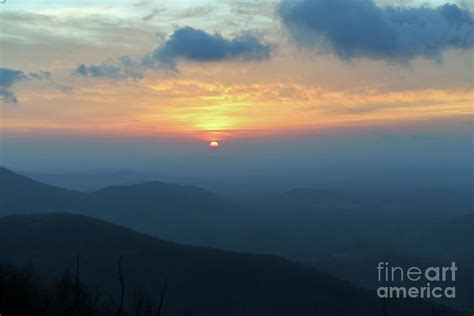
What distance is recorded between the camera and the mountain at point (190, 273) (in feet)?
214

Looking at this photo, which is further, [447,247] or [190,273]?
[447,247]

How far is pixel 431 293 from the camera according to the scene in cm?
9006

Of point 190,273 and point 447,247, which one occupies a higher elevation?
point 190,273

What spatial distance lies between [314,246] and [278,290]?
110275 mm

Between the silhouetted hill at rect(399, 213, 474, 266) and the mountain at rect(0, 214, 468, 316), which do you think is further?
the silhouetted hill at rect(399, 213, 474, 266)

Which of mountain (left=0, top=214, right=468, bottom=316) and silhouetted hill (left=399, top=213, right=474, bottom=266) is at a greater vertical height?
mountain (left=0, top=214, right=468, bottom=316)

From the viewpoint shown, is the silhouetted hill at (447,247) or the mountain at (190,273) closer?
the mountain at (190,273)

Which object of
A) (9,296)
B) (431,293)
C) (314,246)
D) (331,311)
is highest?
(9,296)

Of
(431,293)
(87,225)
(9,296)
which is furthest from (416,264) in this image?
(9,296)

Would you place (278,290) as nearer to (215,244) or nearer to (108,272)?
(108,272)

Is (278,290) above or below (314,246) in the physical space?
above

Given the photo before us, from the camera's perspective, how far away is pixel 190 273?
253 ft

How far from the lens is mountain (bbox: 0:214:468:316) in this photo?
214 ft

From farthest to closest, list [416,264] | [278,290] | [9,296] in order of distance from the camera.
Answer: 1. [416,264]
2. [278,290]
3. [9,296]
